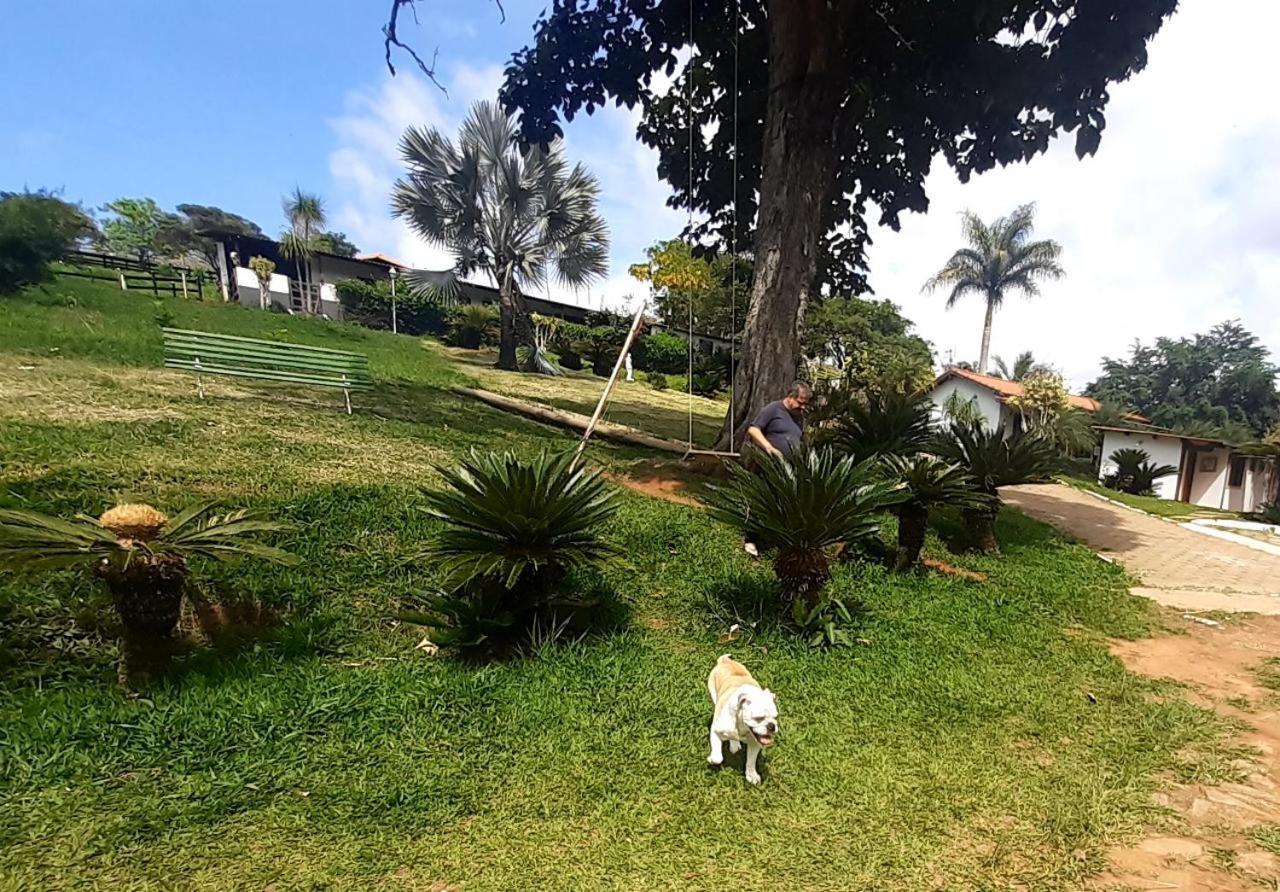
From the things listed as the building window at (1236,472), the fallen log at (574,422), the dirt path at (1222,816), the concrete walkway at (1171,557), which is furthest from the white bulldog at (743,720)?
the building window at (1236,472)

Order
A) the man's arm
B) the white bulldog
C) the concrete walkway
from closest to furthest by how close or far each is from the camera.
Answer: the white bulldog, the man's arm, the concrete walkway

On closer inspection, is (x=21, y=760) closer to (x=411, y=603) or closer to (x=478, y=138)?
(x=411, y=603)

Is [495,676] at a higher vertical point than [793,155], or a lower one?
lower

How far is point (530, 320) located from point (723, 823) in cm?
2074

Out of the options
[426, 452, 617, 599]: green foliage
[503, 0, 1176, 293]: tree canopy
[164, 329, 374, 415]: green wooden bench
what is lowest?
[426, 452, 617, 599]: green foliage

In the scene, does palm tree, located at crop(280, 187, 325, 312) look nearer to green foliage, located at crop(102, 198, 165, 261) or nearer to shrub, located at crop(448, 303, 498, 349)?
shrub, located at crop(448, 303, 498, 349)

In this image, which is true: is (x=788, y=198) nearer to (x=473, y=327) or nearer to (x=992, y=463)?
(x=992, y=463)

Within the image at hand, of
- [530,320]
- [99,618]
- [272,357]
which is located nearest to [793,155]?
[272,357]

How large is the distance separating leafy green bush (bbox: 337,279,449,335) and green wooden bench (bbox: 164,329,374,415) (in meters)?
18.6

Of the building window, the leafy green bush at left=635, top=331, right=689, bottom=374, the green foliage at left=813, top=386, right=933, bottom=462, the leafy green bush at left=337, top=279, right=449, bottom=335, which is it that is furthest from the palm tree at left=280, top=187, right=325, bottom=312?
the building window

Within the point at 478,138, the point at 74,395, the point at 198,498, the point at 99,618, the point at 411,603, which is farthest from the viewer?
the point at 478,138

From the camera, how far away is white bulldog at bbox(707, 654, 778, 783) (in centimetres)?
247

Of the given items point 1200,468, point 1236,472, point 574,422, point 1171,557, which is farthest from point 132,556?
point 1236,472

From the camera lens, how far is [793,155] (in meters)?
7.85
